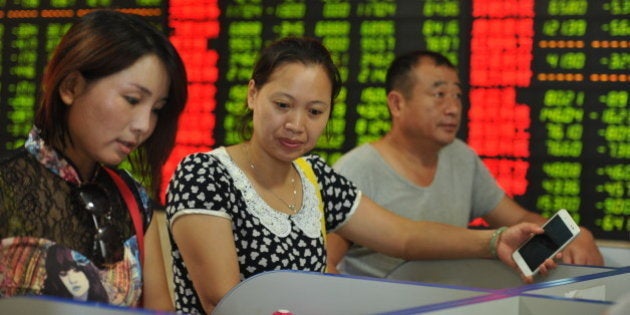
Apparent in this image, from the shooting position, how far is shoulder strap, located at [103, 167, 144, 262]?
65.4 inches

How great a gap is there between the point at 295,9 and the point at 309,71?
5.06ft

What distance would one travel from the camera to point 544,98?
3.25 m

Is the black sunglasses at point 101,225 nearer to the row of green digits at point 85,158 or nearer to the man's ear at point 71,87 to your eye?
the row of green digits at point 85,158

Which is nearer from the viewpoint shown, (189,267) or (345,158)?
(189,267)

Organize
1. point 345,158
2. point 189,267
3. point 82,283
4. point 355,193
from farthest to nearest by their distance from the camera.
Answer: point 345,158, point 355,193, point 189,267, point 82,283

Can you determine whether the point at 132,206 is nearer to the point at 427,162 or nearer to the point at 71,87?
the point at 71,87

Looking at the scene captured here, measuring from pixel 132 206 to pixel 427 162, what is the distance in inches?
58.2

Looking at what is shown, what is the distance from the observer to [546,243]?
199cm

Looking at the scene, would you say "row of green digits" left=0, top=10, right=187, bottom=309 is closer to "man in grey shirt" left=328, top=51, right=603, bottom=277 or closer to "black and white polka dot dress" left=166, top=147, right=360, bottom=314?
"black and white polka dot dress" left=166, top=147, right=360, bottom=314

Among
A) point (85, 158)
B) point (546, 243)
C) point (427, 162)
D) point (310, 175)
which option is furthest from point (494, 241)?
point (85, 158)

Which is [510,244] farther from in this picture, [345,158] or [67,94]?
[67,94]

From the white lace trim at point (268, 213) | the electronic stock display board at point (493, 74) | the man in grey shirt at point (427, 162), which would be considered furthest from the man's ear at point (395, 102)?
the white lace trim at point (268, 213)

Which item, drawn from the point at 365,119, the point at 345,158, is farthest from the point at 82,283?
the point at 365,119

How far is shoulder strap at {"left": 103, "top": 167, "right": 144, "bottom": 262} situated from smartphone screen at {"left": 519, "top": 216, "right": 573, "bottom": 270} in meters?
0.86
